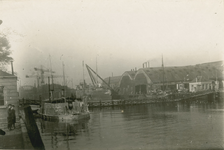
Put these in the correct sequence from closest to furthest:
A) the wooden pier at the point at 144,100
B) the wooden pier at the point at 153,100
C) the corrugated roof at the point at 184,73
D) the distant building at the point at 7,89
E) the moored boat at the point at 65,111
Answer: the distant building at the point at 7,89 < the moored boat at the point at 65,111 < the wooden pier at the point at 153,100 < the wooden pier at the point at 144,100 < the corrugated roof at the point at 184,73

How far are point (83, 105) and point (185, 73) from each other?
47712 millimetres

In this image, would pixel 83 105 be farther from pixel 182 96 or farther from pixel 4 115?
pixel 182 96

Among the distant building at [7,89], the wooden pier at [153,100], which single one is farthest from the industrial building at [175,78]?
the distant building at [7,89]

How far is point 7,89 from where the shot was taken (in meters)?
24.5

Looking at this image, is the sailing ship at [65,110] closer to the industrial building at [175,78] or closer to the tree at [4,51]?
the tree at [4,51]

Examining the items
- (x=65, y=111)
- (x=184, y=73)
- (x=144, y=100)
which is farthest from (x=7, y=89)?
(x=184, y=73)

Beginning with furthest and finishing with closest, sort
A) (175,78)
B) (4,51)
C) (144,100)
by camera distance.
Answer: (175,78)
(144,100)
(4,51)

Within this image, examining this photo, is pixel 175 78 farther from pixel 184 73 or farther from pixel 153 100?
pixel 153 100

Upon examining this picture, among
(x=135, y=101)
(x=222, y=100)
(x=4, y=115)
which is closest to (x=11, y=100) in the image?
(x=4, y=115)

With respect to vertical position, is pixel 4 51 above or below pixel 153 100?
above

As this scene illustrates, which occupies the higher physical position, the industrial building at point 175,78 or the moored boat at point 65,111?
the industrial building at point 175,78

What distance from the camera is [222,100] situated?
55.8m

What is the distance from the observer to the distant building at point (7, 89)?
2426cm

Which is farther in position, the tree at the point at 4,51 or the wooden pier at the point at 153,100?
the wooden pier at the point at 153,100
